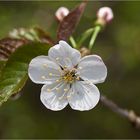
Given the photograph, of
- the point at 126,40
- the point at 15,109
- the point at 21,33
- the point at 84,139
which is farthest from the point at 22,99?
the point at 21,33

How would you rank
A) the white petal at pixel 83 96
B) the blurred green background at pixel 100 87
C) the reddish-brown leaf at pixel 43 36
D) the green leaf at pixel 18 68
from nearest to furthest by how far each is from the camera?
the green leaf at pixel 18 68, the white petal at pixel 83 96, the reddish-brown leaf at pixel 43 36, the blurred green background at pixel 100 87

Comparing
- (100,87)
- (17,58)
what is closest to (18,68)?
(17,58)

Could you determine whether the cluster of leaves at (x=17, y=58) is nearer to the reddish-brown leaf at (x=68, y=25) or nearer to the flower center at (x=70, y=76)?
the reddish-brown leaf at (x=68, y=25)

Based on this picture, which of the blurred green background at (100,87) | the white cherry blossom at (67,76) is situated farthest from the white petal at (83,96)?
the blurred green background at (100,87)

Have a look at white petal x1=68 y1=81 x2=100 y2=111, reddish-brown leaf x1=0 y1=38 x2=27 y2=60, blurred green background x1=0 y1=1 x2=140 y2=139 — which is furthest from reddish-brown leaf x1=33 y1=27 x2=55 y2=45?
blurred green background x1=0 y1=1 x2=140 y2=139

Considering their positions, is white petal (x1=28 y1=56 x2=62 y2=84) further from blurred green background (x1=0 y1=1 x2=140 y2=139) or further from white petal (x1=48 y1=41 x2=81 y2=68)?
blurred green background (x1=0 y1=1 x2=140 y2=139)

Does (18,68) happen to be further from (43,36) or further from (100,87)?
(100,87)

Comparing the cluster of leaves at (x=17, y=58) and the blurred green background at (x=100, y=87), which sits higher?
the cluster of leaves at (x=17, y=58)
